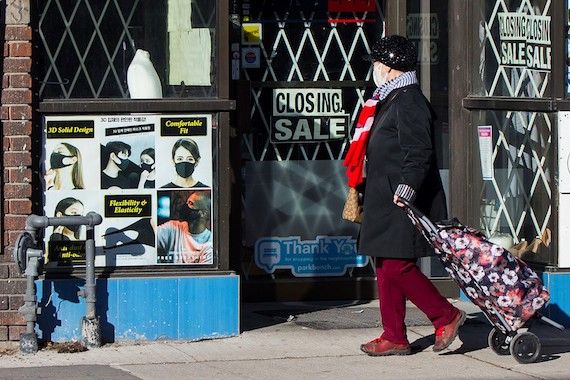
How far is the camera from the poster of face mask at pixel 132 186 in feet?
27.2

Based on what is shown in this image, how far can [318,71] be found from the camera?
400 inches

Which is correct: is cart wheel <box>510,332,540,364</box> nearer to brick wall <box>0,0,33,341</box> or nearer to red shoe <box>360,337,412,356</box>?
red shoe <box>360,337,412,356</box>

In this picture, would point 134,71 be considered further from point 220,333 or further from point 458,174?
point 458,174

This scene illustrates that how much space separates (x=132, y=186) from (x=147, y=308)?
80 centimetres

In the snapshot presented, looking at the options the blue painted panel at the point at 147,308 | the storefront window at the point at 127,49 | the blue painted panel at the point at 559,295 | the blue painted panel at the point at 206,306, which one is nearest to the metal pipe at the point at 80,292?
the blue painted panel at the point at 147,308

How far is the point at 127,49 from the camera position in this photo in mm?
8414

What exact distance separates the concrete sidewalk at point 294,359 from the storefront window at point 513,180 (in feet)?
2.70

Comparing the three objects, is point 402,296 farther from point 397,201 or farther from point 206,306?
point 206,306

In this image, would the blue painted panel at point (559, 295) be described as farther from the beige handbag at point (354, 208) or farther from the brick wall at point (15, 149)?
the brick wall at point (15, 149)

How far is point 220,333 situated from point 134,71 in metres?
1.80

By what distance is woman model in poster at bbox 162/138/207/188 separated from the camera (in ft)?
27.5

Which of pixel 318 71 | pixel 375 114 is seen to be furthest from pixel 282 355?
pixel 318 71

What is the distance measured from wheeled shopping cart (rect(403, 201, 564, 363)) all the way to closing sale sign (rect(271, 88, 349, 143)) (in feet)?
8.67

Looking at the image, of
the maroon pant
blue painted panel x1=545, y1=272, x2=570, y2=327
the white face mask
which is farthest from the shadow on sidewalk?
the white face mask
